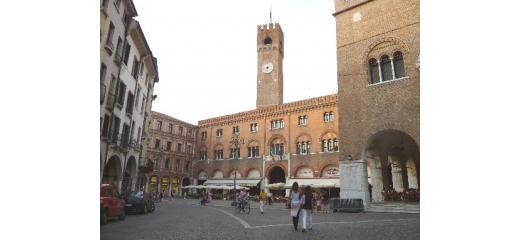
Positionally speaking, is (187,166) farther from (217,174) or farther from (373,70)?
(373,70)

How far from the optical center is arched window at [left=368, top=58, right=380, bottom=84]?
18.8 meters

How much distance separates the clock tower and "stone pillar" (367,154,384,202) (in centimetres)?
2912

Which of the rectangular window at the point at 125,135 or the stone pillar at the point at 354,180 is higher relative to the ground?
the rectangular window at the point at 125,135

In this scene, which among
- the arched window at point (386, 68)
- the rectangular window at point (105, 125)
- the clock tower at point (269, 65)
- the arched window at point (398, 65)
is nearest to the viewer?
the rectangular window at point (105, 125)

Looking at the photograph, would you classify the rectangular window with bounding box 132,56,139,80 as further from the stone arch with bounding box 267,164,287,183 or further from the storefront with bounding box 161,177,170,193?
the storefront with bounding box 161,177,170,193

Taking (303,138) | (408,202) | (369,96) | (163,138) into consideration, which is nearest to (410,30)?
(369,96)

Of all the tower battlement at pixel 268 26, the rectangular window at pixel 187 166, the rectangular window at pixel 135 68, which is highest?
the tower battlement at pixel 268 26

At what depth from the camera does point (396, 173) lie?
23.7 m

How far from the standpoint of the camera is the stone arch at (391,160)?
731 inches

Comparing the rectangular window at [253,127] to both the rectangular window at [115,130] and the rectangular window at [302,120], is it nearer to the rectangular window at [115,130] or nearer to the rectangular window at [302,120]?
the rectangular window at [302,120]

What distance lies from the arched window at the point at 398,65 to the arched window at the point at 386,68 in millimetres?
292

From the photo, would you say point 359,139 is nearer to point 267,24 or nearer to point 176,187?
point 176,187

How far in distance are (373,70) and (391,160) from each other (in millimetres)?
7537

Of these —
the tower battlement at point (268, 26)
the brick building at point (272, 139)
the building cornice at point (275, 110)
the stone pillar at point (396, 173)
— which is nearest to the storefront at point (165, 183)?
the brick building at point (272, 139)
